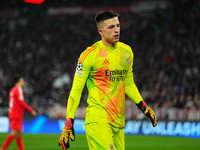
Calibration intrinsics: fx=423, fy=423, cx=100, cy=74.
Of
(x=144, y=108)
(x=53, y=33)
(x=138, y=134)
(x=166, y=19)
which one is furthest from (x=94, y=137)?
(x=53, y=33)

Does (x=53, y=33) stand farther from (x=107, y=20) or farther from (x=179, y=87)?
(x=107, y=20)

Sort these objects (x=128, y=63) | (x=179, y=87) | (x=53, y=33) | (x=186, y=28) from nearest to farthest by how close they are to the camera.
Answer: (x=128, y=63) < (x=179, y=87) < (x=186, y=28) < (x=53, y=33)

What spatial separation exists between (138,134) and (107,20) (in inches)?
477

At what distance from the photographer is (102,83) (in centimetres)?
476

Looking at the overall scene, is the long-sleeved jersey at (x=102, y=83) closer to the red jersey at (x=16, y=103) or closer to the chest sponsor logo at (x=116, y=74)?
the chest sponsor logo at (x=116, y=74)

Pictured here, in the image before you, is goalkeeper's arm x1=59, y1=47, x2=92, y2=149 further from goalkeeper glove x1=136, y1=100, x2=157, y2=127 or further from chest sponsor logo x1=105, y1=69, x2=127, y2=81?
goalkeeper glove x1=136, y1=100, x2=157, y2=127

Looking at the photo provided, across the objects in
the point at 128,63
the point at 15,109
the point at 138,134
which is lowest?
the point at 138,134

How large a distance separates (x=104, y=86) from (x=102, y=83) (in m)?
0.04

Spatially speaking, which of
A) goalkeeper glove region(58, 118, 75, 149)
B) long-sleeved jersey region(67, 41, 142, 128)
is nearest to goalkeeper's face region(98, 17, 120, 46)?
long-sleeved jersey region(67, 41, 142, 128)

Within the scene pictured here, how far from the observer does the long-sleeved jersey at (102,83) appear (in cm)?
467

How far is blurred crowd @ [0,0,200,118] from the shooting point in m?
18.3

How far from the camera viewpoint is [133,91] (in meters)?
5.05

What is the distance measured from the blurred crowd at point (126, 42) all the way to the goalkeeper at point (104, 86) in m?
11.7

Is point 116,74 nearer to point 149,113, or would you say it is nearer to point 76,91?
point 76,91
